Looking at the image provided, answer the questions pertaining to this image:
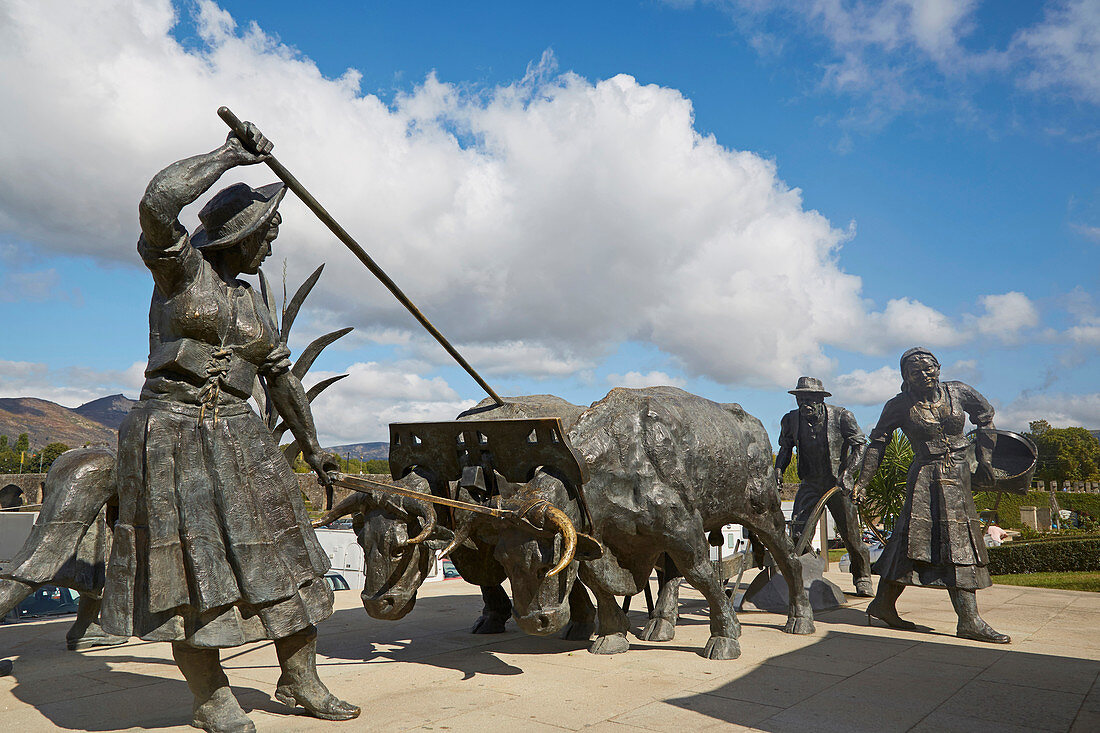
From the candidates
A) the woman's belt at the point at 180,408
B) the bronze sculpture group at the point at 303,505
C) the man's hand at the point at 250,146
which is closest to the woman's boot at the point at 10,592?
the bronze sculpture group at the point at 303,505

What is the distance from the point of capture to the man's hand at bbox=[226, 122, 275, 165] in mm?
4066

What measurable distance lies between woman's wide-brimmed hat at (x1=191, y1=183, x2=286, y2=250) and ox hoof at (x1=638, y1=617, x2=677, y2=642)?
509cm

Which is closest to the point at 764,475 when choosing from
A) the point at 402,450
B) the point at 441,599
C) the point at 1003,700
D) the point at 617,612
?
the point at 617,612

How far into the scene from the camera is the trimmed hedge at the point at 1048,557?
1387 cm

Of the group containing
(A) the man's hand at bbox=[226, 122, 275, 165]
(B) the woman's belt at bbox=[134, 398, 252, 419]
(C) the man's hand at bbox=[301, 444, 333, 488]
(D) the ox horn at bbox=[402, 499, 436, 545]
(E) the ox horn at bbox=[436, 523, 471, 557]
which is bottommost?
(E) the ox horn at bbox=[436, 523, 471, 557]

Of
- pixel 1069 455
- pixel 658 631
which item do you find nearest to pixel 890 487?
pixel 658 631

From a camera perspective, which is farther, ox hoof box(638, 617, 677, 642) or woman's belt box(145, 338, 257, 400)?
ox hoof box(638, 617, 677, 642)

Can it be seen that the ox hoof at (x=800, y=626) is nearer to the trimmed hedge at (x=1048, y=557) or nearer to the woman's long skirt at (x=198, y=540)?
the woman's long skirt at (x=198, y=540)

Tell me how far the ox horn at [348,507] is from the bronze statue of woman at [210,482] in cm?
115

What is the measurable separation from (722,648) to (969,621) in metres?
2.66

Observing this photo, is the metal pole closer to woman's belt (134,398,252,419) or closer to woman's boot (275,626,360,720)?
woman's belt (134,398,252,419)

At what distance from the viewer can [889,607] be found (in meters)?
7.78

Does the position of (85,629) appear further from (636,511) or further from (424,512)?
(636,511)

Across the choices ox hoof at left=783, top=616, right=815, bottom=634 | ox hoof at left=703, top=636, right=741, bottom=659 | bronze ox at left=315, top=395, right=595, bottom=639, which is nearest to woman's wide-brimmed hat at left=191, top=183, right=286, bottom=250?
bronze ox at left=315, top=395, right=595, bottom=639
